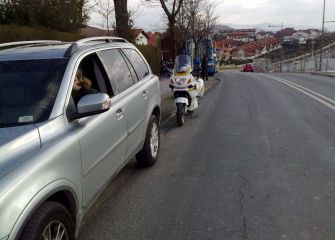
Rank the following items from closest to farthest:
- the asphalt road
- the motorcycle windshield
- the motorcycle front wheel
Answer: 1. the asphalt road
2. the motorcycle front wheel
3. the motorcycle windshield

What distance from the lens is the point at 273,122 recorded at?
1019 cm

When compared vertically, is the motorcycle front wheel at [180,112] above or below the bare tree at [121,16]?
below

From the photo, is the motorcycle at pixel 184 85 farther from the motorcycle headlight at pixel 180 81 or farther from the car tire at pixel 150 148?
the car tire at pixel 150 148

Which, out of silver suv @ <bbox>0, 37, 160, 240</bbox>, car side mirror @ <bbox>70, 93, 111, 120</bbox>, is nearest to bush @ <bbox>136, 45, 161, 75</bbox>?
silver suv @ <bbox>0, 37, 160, 240</bbox>

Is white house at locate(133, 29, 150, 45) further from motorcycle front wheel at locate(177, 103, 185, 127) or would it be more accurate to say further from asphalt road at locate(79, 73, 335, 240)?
asphalt road at locate(79, 73, 335, 240)

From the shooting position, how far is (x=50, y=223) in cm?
298

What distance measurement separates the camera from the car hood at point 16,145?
9.03 ft

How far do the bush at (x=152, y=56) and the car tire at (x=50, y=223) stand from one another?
23877mm

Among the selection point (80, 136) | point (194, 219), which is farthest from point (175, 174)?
point (80, 136)

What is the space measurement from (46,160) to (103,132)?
1139 mm

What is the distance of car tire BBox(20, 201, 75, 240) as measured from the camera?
2.73 meters

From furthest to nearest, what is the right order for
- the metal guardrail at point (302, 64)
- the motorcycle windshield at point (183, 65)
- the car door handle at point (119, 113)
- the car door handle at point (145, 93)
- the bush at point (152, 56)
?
the metal guardrail at point (302, 64) → the bush at point (152, 56) → the motorcycle windshield at point (183, 65) → the car door handle at point (145, 93) → the car door handle at point (119, 113)

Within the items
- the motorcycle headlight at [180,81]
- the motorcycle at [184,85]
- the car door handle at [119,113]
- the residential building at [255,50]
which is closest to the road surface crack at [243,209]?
the car door handle at [119,113]

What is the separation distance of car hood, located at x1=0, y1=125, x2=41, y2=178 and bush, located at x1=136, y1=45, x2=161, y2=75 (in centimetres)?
2384
